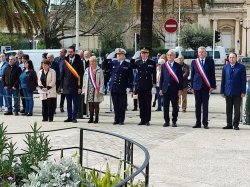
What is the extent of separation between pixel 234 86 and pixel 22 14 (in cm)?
1312

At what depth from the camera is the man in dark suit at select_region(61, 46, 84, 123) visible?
1523 cm

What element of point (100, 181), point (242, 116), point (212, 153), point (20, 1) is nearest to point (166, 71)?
point (242, 116)

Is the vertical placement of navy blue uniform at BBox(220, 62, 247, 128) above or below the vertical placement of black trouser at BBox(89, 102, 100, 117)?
above

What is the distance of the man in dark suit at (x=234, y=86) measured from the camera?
45.6 ft

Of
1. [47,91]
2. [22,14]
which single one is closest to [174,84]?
[47,91]

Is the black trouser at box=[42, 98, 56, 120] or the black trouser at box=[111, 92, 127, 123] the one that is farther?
the black trouser at box=[42, 98, 56, 120]

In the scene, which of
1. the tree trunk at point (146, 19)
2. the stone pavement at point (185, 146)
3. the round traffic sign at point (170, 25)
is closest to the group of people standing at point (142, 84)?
the stone pavement at point (185, 146)

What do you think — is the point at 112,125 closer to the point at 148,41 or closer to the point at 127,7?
the point at 148,41

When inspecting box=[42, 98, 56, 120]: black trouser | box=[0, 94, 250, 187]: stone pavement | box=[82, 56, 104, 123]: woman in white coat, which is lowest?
box=[0, 94, 250, 187]: stone pavement

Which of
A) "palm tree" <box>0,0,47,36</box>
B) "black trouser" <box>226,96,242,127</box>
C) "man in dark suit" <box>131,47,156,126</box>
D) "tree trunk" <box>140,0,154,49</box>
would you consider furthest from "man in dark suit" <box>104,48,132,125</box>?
"palm tree" <box>0,0,47,36</box>

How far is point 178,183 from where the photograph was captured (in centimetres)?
825

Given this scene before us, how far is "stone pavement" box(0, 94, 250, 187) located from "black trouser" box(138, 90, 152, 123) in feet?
1.03

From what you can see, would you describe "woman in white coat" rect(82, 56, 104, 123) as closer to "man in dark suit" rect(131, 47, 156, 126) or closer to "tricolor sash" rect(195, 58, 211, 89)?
"man in dark suit" rect(131, 47, 156, 126)

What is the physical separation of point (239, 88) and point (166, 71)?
1.88 metres
